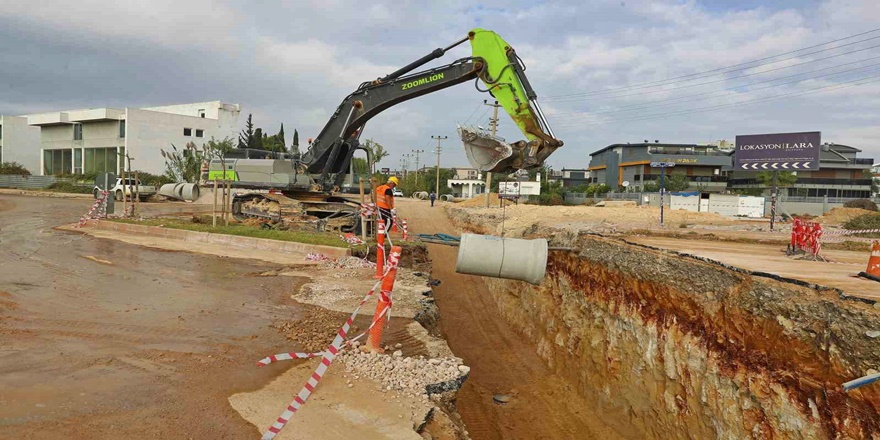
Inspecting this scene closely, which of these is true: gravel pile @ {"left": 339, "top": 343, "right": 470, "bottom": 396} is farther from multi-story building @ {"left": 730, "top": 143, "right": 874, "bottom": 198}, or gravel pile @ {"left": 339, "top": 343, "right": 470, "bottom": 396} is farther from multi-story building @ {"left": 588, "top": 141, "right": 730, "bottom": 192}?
multi-story building @ {"left": 588, "top": 141, "right": 730, "bottom": 192}

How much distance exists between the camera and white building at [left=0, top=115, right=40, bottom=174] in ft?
186

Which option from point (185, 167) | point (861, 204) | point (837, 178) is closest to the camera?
point (861, 204)

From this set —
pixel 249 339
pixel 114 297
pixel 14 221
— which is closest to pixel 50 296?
pixel 114 297

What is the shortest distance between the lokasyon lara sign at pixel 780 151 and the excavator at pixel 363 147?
418 inches

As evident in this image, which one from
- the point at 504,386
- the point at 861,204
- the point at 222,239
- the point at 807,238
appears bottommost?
the point at 504,386

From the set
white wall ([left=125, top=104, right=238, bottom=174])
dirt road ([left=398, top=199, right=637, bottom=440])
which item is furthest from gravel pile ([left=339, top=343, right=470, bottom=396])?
white wall ([left=125, top=104, right=238, bottom=174])

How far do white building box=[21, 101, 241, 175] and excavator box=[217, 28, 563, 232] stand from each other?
1408 inches

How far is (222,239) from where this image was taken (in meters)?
13.4

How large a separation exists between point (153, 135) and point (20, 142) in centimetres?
2147

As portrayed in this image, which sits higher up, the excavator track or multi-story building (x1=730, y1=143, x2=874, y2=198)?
multi-story building (x1=730, y1=143, x2=874, y2=198)

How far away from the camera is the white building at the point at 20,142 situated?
56.7 meters

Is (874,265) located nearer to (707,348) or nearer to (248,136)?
(707,348)

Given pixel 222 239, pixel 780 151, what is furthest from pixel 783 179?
pixel 222 239

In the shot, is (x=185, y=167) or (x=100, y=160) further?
(x=100, y=160)
